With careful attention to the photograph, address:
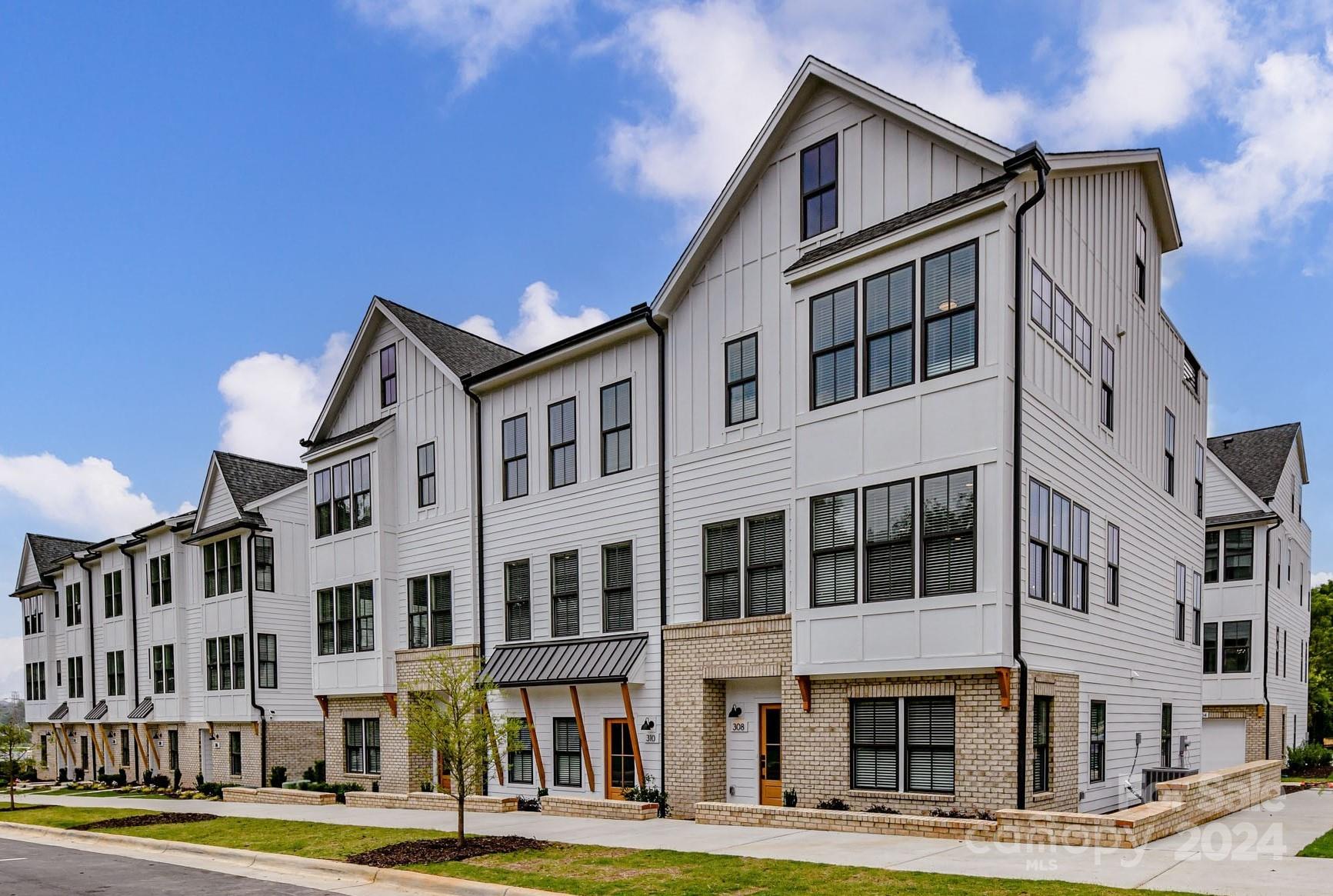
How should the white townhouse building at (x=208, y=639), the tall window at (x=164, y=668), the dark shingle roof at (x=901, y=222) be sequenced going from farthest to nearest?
the tall window at (x=164, y=668) → the white townhouse building at (x=208, y=639) → the dark shingle roof at (x=901, y=222)

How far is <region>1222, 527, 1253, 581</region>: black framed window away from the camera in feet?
111

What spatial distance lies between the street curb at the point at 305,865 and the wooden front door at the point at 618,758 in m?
6.70

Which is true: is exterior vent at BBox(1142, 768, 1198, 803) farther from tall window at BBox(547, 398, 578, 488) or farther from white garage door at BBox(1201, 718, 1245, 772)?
white garage door at BBox(1201, 718, 1245, 772)

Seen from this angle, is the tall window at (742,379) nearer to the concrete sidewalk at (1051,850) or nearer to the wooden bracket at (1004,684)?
the wooden bracket at (1004,684)

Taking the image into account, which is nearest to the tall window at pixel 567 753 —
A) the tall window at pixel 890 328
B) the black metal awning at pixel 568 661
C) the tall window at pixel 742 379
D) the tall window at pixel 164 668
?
the black metal awning at pixel 568 661

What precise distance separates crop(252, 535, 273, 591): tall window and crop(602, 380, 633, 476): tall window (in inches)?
634

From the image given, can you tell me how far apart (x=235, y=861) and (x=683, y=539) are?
359 inches

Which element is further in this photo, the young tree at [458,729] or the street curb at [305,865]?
the young tree at [458,729]

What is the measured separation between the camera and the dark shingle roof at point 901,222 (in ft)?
49.5

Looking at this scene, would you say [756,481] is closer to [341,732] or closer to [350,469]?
[350,469]

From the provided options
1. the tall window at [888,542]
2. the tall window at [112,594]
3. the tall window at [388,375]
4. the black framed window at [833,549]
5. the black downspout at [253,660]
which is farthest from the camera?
the tall window at [112,594]

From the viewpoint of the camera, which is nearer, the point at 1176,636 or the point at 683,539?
the point at 683,539

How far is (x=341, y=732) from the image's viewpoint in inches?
1083

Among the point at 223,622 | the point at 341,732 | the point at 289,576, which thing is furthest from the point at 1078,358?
the point at 223,622
